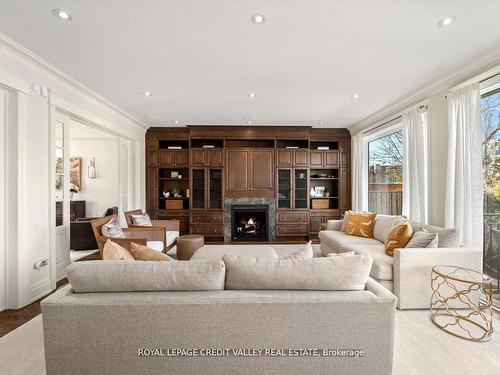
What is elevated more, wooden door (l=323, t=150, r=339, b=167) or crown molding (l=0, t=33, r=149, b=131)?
crown molding (l=0, t=33, r=149, b=131)

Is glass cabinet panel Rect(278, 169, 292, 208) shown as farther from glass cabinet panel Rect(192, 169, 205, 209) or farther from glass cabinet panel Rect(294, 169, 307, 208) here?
glass cabinet panel Rect(192, 169, 205, 209)

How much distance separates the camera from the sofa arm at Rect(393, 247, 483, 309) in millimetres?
2721

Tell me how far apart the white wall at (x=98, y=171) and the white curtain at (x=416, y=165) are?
6811mm

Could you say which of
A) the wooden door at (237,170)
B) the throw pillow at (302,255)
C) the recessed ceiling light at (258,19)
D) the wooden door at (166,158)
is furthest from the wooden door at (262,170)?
the throw pillow at (302,255)

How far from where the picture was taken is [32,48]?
262 centimetres

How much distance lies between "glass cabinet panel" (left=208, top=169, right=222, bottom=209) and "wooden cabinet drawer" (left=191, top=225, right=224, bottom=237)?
0.53 m

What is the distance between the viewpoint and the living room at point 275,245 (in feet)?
4.90

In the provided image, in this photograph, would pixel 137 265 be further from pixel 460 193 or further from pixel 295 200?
pixel 295 200

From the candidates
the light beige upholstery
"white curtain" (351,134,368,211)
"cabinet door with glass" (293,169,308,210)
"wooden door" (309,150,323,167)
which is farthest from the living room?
"cabinet door with glass" (293,169,308,210)

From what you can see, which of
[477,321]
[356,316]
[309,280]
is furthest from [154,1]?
[477,321]

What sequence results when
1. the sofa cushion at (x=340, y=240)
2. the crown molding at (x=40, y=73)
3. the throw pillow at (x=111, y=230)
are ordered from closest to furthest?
the crown molding at (x=40, y=73)
the throw pillow at (x=111, y=230)
the sofa cushion at (x=340, y=240)

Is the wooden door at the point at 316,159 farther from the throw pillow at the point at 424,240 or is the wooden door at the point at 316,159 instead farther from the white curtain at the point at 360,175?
the throw pillow at the point at 424,240

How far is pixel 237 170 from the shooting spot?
6113 mm

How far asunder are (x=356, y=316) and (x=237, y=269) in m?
0.76
